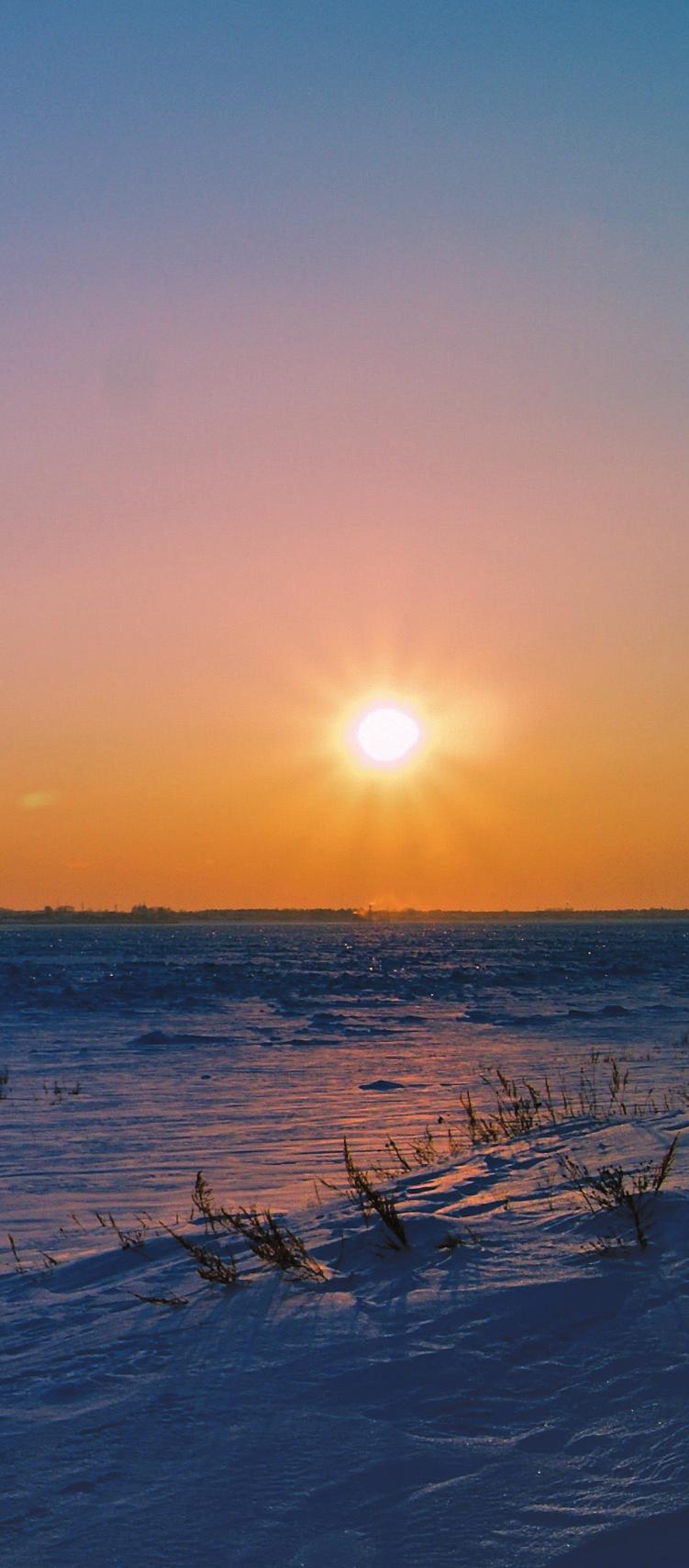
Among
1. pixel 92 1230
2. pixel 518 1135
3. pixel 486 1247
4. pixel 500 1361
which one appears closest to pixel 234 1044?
pixel 518 1135

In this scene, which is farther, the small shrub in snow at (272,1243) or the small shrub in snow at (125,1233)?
the small shrub in snow at (125,1233)

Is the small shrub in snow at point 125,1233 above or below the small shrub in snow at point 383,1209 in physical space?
below

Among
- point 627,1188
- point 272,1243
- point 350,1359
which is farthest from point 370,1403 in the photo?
point 627,1188

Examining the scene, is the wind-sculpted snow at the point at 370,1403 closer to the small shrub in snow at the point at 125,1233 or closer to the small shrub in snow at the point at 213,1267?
the small shrub in snow at the point at 213,1267

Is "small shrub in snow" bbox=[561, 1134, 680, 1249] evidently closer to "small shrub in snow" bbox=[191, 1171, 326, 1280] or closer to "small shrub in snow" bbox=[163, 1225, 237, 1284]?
"small shrub in snow" bbox=[191, 1171, 326, 1280]

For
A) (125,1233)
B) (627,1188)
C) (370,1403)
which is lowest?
(125,1233)

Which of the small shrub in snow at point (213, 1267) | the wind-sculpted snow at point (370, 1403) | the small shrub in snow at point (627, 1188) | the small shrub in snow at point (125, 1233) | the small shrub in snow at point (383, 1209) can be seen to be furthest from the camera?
the small shrub in snow at point (125, 1233)

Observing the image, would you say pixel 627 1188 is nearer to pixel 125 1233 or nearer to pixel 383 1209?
pixel 383 1209

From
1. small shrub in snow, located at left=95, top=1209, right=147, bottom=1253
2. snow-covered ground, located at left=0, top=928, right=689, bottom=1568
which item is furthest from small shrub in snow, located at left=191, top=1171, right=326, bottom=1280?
small shrub in snow, located at left=95, top=1209, right=147, bottom=1253

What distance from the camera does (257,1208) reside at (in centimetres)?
795

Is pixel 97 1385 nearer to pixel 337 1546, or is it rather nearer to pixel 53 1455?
pixel 53 1455

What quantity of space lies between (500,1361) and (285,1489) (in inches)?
41.8

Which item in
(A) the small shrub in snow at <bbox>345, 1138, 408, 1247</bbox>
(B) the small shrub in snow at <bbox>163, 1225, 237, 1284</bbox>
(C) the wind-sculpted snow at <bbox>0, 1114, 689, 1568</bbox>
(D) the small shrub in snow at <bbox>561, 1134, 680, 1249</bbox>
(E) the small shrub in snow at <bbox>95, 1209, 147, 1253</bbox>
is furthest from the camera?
(E) the small shrub in snow at <bbox>95, 1209, 147, 1253</bbox>

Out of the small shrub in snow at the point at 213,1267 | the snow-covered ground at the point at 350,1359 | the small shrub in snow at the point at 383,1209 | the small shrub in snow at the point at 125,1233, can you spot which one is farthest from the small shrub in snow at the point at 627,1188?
the small shrub in snow at the point at 125,1233
